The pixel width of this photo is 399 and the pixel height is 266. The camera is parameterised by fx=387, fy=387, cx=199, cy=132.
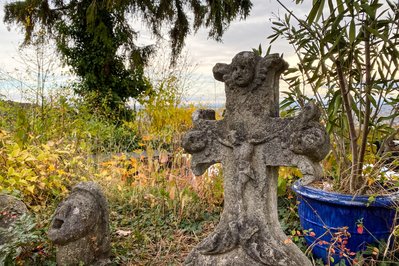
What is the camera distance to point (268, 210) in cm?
241

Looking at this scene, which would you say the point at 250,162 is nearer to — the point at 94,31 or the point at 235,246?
the point at 235,246

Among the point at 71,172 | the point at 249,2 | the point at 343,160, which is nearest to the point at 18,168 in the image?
the point at 71,172

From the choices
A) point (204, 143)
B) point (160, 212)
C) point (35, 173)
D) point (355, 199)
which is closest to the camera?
point (204, 143)

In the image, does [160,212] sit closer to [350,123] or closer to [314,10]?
[350,123]

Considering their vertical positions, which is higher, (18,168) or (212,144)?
(212,144)

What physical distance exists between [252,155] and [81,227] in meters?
1.40

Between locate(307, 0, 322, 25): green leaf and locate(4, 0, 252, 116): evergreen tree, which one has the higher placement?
locate(4, 0, 252, 116): evergreen tree

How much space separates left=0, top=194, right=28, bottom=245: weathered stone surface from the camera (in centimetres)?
322

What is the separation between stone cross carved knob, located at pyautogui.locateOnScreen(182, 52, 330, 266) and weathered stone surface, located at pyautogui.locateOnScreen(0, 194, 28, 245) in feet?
5.46

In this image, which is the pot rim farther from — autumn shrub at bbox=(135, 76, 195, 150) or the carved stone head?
autumn shrub at bbox=(135, 76, 195, 150)

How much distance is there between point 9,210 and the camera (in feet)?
10.7

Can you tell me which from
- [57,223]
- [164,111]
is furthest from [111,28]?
[57,223]

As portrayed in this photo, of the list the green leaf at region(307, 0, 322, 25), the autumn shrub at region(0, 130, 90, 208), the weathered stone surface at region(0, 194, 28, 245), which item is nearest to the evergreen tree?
the autumn shrub at region(0, 130, 90, 208)

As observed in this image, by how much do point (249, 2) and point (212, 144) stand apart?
1376 cm
